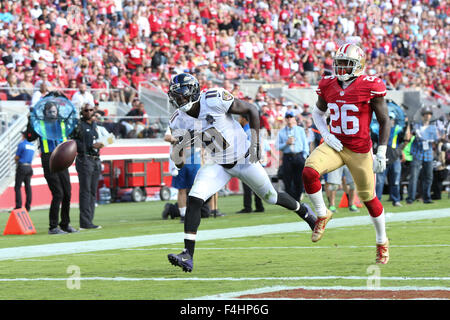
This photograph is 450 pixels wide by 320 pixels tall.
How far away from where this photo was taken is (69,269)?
832 cm

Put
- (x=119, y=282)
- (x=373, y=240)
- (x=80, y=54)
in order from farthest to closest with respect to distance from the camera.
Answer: (x=80, y=54), (x=373, y=240), (x=119, y=282)

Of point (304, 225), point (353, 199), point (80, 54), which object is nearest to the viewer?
point (304, 225)

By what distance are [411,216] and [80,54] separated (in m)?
10.7

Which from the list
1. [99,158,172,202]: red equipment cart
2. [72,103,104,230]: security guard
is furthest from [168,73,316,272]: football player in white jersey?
[99,158,172,202]: red equipment cart

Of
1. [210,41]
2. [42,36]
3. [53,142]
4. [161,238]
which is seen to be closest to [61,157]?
[53,142]

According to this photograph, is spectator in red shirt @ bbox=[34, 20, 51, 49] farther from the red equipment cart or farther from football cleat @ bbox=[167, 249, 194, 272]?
football cleat @ bbox=[167, 249, 194, 272]

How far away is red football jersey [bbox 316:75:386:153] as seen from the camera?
324 inches

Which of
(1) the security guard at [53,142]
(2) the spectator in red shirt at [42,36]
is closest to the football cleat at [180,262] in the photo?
(1) the security guard at [53,142]

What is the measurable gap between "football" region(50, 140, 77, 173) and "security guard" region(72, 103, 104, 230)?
1.19 m

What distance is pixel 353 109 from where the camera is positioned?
27.1 ft

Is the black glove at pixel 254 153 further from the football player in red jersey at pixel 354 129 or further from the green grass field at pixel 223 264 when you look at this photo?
the green grass field at pixel 223 264
